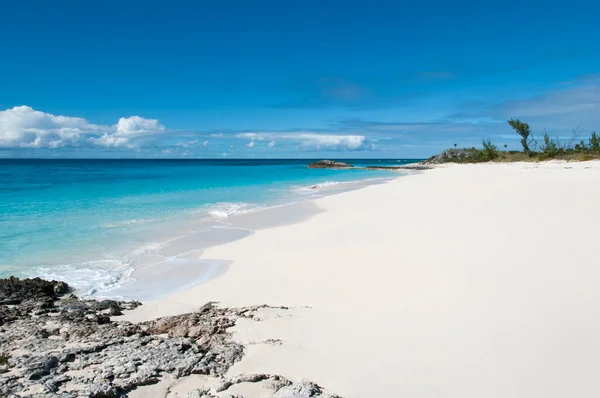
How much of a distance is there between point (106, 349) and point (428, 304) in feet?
13.1

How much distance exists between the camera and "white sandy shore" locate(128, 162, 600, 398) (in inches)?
135

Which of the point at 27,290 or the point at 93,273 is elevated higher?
the point at 27,290

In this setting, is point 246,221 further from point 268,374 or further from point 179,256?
point 268,374

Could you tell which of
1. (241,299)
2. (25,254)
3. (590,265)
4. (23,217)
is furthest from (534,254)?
(23,217)

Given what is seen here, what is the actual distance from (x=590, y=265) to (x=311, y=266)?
4.68 meters

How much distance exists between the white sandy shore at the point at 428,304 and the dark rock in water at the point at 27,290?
182 centimetres

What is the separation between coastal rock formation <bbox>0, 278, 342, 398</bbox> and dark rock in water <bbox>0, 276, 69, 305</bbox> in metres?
0.06

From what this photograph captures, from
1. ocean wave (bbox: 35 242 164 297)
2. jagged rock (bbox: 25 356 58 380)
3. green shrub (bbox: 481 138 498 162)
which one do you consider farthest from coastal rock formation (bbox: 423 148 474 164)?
jagged rock (bbox: 25 356 58 380)

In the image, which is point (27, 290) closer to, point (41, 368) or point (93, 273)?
point (93, 273)

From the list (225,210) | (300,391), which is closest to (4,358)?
(300,391)

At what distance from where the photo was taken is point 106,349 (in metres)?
3.89

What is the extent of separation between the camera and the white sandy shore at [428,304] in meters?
3.44

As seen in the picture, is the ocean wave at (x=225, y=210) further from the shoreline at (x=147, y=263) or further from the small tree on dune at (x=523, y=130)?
the small tree on dune at (x=523, y=130)

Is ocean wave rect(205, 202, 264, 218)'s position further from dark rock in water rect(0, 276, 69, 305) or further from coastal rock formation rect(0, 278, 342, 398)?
coastal rock formation rect(0, 278, 342, 398)
